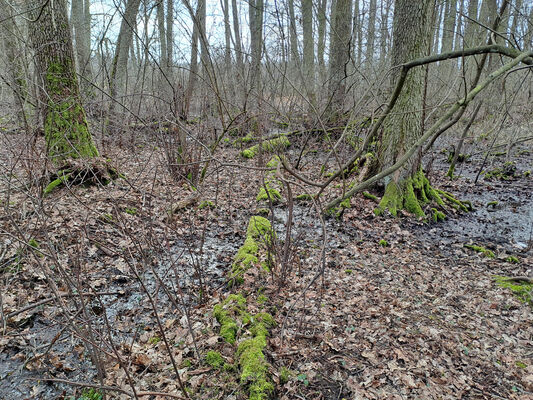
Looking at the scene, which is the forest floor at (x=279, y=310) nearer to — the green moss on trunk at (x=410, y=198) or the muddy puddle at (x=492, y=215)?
the muddy puddle at (x=492, y=215)

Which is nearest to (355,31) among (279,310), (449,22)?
(449,22)

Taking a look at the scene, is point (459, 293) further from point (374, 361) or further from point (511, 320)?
point (374, 361)

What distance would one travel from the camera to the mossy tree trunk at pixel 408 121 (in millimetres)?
5637

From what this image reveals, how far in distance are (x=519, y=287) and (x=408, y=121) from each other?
316 centimetres

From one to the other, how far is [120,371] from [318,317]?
188 centimetres

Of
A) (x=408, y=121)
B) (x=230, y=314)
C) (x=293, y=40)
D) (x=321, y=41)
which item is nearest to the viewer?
(x=230, y=314)

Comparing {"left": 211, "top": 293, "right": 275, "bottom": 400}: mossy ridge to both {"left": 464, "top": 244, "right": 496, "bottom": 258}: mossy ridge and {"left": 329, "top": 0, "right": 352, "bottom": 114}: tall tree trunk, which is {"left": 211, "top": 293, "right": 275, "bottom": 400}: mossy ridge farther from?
{"left": 329, "top": 0, "right": 352, "bottom": 114}: tall tree trunk

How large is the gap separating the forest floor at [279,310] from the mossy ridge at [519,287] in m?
0.09

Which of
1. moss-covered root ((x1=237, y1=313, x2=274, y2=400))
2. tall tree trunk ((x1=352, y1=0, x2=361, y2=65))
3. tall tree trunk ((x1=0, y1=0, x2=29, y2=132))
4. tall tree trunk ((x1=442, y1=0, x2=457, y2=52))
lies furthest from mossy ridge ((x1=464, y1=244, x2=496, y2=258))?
tall tree trunk ((x1=0, y1=0, x2=29, y2=132))

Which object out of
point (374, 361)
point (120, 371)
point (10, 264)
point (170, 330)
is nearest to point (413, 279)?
point (374, 361)

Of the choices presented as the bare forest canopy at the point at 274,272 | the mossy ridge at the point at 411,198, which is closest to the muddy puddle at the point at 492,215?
the bare forest canopy at the point at 274,272

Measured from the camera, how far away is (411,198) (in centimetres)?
611

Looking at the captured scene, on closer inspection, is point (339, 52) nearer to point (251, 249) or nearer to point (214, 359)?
point (251, 249)

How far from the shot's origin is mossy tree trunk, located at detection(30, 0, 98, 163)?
5605mm
